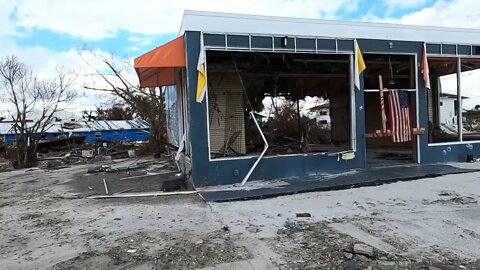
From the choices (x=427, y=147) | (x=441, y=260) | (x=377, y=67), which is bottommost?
(x=441, y=260)

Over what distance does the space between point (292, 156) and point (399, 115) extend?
3.44 meters

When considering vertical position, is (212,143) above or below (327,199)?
above

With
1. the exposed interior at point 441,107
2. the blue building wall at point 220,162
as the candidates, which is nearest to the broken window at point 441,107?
the exposed interior at point 441,107

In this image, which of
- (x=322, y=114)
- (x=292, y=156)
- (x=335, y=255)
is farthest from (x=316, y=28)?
(x=322, y=114)

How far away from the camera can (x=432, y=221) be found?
5848mm

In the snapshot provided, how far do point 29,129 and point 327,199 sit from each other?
1951 centimetres

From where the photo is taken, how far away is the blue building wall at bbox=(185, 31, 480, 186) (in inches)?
352

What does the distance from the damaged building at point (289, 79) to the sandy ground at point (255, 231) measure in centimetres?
185

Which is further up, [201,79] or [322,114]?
[201,79]

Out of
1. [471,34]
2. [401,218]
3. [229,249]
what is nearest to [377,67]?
[471,34]

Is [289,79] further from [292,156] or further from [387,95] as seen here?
[292,156]

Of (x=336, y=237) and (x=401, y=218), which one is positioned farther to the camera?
(x=401, y=218)

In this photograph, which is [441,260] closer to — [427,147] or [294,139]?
[427,147]

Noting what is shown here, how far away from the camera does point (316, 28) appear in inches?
391
